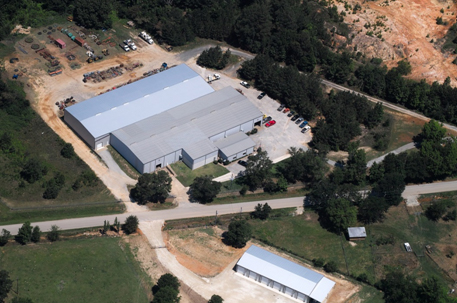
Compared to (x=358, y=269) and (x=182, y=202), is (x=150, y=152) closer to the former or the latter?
(x=182, y=202)

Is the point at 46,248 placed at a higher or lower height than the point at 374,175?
lower

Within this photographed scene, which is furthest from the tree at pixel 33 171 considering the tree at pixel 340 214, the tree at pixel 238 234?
the tree at pixel 340 214

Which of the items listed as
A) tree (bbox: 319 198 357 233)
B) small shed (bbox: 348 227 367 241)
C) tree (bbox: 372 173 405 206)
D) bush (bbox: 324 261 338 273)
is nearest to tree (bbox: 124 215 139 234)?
bush (bbox: 324 261 338 273)

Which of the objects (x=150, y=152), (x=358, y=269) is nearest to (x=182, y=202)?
(x=150, y=152)

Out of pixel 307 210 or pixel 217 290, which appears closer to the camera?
pixel 217 290

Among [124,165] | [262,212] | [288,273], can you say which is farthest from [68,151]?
[288,273]

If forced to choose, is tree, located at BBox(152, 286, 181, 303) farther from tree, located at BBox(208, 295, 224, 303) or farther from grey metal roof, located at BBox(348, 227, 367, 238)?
grey metal roof, located at BBox(348, 227, 367, 238)
